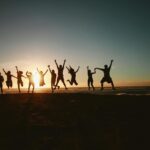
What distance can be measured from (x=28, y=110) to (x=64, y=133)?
4193 millimetres

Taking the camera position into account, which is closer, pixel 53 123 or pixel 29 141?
pixel 29 141

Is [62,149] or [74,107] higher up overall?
[74,107]

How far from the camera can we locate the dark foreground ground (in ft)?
46.3

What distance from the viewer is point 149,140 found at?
14.5 m

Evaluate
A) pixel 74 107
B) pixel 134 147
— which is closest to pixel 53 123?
pixel 74 107

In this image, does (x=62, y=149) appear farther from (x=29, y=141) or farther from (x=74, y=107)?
(x=74, y=107)

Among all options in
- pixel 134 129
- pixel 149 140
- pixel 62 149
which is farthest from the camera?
pixel 134 129

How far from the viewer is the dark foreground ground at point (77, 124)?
14.1 m

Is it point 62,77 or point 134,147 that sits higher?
point 62,77

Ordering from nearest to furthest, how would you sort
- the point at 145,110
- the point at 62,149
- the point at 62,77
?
the point at 62,149 < the point at 145,110 < the point at 62,77

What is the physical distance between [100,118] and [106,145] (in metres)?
3.04

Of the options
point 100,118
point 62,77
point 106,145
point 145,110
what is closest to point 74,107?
point 100,118

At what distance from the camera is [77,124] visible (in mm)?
16141

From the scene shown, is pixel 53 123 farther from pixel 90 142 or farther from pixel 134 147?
pixel 134 147
